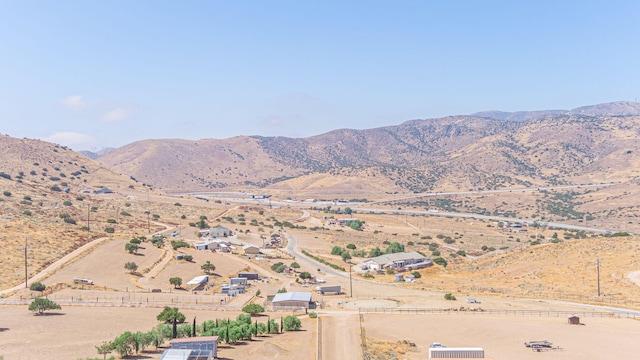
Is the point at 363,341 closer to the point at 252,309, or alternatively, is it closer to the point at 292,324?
the point at 292,324

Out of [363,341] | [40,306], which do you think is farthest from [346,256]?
[40,306]

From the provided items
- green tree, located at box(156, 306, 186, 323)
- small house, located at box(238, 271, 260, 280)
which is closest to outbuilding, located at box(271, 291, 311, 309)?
green tree, located at box(156, 306, 186, 323)

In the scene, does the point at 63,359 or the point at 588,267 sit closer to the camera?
the point at 63,359

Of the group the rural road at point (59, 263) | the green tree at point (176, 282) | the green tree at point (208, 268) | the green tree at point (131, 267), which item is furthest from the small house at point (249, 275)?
the rural road at point (59, 263)

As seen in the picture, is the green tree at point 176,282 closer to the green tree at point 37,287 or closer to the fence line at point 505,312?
the green tree at point 37,287

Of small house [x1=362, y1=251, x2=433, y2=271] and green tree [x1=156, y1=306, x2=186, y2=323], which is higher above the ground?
green tree [x1=156, y1=306, x2=186, y2=323]

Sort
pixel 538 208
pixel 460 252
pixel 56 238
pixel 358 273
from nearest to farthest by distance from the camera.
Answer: pixel 56 238 → pixel 358 273 → pixel 460 252 → pixel 538 208

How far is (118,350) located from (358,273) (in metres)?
52.7

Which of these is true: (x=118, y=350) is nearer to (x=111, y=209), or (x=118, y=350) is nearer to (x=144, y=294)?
(x=144, y=294)

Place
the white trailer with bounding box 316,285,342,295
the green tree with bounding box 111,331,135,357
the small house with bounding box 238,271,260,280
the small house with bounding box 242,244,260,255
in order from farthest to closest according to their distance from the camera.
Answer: the small house with bounding box 242,244,260,255
the small house with bounding box 238,271,260,280
the white trailer with bounding box 316,285,342,295
the green tree with bounding box 111,331,135,357

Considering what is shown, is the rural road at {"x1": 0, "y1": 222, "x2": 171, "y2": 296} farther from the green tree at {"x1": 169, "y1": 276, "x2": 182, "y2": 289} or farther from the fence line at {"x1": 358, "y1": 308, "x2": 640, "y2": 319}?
the fence line at {"x1": 358, "y1": 308, "x2": 640, "y2": 319}

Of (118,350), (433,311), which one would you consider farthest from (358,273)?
(118,350)

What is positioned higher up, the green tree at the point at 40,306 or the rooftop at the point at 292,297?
the green tree at the point at 40,306

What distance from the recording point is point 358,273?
86.2 meters
